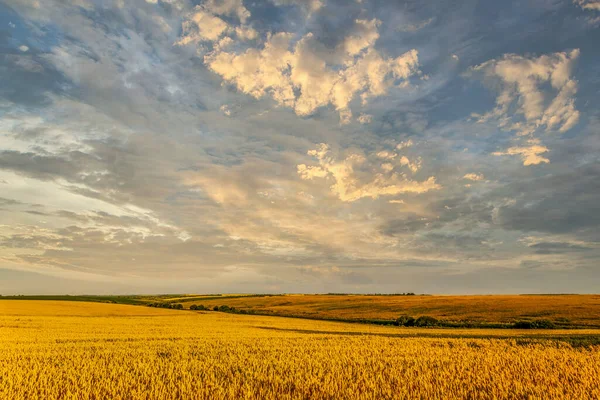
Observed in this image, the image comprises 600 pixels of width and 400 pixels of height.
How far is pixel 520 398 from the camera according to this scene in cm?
924

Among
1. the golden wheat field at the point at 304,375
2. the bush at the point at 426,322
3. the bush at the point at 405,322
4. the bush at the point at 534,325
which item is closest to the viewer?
the golden wheat field at the point at 304,375

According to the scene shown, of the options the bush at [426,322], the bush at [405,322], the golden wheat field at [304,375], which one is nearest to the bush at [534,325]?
the bush at [426,322]

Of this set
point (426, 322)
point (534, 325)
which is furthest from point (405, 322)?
point (534, 325)

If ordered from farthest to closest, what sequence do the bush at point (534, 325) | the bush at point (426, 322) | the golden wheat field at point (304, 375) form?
the bush at point (426, 322) → the bush at point (534, 325) → the golden wheat field at point (304, 375)

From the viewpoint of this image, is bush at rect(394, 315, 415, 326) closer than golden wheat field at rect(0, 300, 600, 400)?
No

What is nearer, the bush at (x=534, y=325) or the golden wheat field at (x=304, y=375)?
the golden wheat field at (x=304, y=375)

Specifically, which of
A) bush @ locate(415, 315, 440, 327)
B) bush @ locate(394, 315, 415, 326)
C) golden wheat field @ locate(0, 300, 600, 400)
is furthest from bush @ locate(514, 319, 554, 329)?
golden wheat field @ locate(0, 300, 600, 400)

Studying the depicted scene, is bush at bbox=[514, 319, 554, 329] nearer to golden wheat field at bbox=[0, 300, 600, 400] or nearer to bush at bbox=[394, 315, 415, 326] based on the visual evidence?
bush at bbox=[394, 315, 415, 326]

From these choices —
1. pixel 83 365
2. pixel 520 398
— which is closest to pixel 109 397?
pixel 83 365

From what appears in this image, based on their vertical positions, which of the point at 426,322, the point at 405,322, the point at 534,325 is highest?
the point at 534,325

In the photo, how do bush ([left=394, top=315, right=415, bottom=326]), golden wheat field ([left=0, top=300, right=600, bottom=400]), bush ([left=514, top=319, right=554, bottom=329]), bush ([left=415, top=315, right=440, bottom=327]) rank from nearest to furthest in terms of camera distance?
golden wheat field ([left=0, top=300, right=600, bottom=400]), bush ([left=514, top=319, right=554, bottom=329]), bush ([left=415, top=315, right=440, bottom=327]), bush ([left=394, top=315, right=415, bottom=326])

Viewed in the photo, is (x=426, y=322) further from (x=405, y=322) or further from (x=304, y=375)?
(x=304, y=375)

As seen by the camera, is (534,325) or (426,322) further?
(426,322)

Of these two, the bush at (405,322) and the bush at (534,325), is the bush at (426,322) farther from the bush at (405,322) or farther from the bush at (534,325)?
the bush at (534,325)
